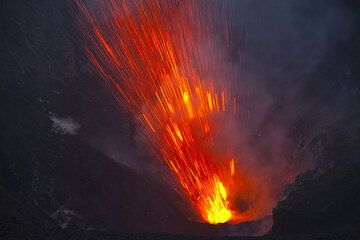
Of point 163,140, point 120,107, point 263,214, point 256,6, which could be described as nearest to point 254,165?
point 263,214

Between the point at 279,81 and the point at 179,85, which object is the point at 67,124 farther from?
the point at 279,81

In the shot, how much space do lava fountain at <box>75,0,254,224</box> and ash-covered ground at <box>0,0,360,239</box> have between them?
2.09 metres

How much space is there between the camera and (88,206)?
3105 cm

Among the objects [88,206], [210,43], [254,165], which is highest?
[210,43]

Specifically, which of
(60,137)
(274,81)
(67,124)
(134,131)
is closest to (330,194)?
(60,137)

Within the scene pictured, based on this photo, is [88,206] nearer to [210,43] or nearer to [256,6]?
[210,43]

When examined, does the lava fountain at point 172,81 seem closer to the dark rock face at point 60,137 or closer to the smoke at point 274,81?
the smoke at point 274,81

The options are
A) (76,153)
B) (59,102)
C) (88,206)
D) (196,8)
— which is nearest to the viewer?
(88,206)

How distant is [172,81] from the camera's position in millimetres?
47062

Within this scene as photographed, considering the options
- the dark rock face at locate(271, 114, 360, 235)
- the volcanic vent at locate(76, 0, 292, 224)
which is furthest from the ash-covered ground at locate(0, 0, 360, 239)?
the volcanic vent at locate(76, 0, 292, 224)

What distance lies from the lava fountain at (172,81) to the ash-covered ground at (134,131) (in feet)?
6.87

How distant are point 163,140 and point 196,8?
17114mm

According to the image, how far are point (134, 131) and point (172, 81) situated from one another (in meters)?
8.25

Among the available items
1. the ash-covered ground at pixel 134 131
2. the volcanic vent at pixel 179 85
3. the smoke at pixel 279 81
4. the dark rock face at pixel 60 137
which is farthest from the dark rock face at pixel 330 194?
the volcanic vent at pixel 179 85
